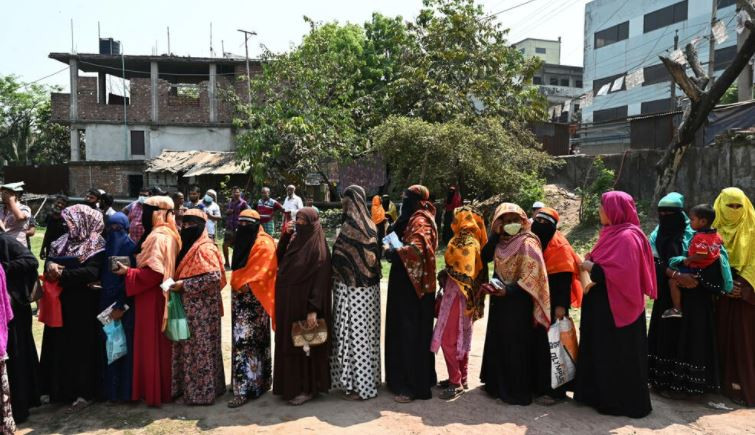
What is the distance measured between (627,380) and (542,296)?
841mm

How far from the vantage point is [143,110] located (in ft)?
84.2

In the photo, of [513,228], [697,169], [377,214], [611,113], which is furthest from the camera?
[611,113]

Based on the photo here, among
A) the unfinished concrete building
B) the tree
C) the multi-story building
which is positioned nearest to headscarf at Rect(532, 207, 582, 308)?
the tree

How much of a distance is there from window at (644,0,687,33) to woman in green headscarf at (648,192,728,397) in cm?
3193

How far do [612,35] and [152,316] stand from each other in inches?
1452

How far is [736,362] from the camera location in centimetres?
436

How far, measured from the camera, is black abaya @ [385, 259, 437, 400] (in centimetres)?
438

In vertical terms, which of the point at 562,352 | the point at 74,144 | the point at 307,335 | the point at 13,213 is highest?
the point at 74,144

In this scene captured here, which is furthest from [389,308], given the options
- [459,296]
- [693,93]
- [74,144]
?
[74,144]

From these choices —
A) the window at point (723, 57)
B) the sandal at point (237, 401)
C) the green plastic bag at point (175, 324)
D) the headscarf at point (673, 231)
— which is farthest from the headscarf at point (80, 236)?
the window at point (723, 57)

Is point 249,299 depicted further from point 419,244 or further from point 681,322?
point 681,322

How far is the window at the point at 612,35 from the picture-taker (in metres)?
34.1

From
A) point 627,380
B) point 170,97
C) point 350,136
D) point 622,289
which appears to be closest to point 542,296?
point 622,289

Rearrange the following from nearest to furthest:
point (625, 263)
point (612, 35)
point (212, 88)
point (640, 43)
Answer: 1. point (625, 263)
2. point (212, 88)
3. point (640, 43)
4. point (612, 35)
